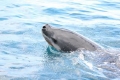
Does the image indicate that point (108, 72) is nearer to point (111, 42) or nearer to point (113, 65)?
point (113, 65)

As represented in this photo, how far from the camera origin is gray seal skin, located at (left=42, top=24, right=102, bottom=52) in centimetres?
730

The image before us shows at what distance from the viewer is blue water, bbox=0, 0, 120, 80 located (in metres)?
6.52

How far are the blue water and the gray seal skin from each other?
0.47 ft

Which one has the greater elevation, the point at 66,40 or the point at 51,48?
the point at 66,40

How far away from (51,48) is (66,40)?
54 cm

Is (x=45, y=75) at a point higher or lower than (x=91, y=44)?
lower

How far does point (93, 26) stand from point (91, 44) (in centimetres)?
301

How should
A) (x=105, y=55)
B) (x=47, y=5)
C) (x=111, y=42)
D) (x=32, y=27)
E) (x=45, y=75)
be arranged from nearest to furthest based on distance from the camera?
1. (x=45, y=75)
2. (x=105, y=55)
3. (x=111, y=42)
4. (x=32, y=27)
5. (x=47, y=5)

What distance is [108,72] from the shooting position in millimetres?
6449

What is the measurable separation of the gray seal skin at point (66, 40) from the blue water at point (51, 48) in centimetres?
14

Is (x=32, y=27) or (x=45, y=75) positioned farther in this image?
(x=32, y=27)

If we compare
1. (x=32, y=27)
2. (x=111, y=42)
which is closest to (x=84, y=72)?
(x=111, y=42)

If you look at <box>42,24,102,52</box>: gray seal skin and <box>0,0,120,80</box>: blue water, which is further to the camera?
<box>42,24,102,52</box>: gray seal skin

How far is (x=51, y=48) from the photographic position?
7762 mm
